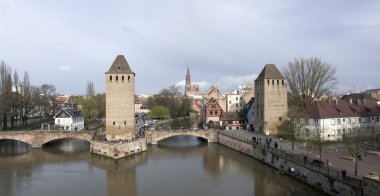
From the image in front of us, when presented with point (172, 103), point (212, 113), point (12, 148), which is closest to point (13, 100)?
point (12, 148)

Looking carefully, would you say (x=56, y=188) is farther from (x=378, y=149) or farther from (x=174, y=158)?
(x=378, y=149)

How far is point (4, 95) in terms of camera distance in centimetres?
5022

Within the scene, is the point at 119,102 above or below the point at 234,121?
above

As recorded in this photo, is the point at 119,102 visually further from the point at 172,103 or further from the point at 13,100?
the point at 172,103

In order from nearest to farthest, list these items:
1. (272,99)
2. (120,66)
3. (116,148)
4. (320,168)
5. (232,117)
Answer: (320,168), (116,148), (120,66), (272,99), (232,117)

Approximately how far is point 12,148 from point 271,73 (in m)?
33.3

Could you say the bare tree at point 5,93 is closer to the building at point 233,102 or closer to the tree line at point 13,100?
the tree line at point 13,100

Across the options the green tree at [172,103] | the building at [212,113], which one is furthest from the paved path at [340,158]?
the green tree at [172,103]

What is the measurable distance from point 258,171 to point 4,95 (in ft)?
129

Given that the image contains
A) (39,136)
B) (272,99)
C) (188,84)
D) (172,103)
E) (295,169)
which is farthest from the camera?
(188,84)

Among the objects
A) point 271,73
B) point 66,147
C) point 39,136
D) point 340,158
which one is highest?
point 271,73

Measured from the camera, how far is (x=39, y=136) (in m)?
41.6

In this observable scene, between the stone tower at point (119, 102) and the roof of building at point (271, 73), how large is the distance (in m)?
16.2

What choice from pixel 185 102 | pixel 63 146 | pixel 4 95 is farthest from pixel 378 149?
pixel 185 102
